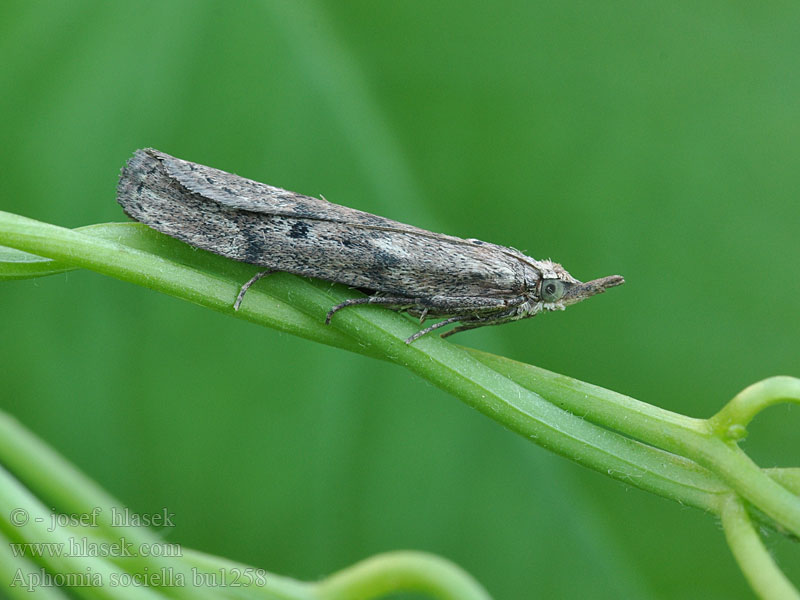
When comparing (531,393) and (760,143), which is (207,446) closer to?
(531,393)

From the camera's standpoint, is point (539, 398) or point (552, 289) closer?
point (539, 398)

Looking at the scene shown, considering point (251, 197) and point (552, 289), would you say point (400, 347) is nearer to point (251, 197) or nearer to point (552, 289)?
point (251, 197)

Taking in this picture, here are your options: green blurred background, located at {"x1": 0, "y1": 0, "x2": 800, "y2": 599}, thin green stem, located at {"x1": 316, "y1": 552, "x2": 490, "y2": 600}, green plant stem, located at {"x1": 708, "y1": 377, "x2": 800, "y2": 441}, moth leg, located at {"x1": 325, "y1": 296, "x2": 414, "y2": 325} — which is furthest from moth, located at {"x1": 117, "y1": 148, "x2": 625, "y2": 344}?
green blurred background, located at {"x1": 0, "y1": 0, "x2": 800, "y2": 599}

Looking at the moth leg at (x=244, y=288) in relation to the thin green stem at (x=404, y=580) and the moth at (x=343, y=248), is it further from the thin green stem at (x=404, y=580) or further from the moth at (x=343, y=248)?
the thin green stem at (x=404, y=580)

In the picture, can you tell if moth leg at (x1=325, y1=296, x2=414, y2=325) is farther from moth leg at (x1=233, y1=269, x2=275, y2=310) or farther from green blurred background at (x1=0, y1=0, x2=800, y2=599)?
green blurred background at (x1=0, y1=0, x2=800, y2=599)

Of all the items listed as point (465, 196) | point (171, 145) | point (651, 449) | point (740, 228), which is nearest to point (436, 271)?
point (651, 449)

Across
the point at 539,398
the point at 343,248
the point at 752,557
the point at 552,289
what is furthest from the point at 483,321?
the point at 752,557
